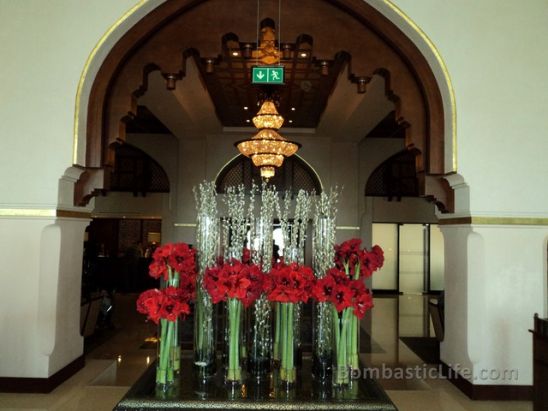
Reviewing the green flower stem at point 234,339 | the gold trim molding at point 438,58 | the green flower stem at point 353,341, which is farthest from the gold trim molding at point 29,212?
the gold trim molding at point 438,58

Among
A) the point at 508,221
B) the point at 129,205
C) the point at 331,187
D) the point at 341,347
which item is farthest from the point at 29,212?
the point at 129,205

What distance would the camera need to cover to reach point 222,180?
39.1ft

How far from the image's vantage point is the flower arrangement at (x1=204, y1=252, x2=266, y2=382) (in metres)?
2.39

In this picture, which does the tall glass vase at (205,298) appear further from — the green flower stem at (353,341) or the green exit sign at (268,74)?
the green exit sign at (268,74)

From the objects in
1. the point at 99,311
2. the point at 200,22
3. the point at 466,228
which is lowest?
the point at 99,311

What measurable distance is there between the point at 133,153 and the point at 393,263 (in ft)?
26.4

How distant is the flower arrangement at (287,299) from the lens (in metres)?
2.41

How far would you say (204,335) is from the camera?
262cm

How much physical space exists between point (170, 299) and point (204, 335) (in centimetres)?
35

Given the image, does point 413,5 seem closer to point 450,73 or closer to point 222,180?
point 450,73

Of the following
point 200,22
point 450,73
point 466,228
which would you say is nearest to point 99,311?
point 200,22

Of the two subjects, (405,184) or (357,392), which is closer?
(357,392)

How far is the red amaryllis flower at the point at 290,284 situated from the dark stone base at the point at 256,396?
0.49 meters

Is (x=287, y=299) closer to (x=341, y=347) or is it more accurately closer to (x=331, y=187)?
→ (x=341, y=347)
